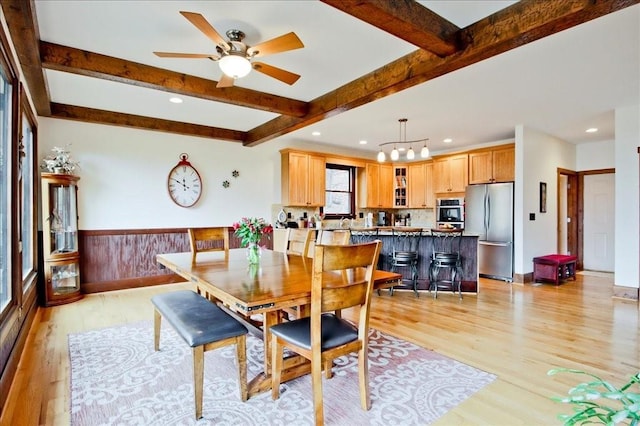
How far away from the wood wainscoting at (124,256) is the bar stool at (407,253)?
331 cm

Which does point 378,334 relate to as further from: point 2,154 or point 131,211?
point 131,211

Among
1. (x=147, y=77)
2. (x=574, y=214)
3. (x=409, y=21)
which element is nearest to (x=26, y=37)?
(x=147, y=77)

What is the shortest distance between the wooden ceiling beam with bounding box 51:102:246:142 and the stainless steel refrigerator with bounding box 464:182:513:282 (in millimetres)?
4323

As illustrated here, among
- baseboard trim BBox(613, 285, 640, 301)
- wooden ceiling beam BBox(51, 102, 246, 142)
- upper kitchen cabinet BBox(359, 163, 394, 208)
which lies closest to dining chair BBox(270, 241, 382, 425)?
wooden ceiling beam BBox(51, 102, 246, 142)

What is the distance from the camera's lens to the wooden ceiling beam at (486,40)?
2221 millimetres

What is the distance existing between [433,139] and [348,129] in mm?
1750

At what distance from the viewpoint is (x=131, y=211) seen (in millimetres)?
5316

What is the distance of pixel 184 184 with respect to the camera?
5789mm

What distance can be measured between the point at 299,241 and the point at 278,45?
1.80 meters

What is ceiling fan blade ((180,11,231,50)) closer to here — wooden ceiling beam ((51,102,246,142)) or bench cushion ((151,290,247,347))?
bench cushion ((151,290,247,347))

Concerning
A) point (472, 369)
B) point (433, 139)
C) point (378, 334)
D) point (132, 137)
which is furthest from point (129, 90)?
point (433, 139)

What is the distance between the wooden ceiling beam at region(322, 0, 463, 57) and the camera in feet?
6.92

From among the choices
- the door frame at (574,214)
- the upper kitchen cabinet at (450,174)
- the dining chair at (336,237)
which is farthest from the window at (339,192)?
the door frame at (574,214)

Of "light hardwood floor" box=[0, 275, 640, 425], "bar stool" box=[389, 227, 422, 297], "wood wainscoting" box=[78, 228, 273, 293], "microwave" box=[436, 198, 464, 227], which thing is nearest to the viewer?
"light hardwood floor" box=[0, 275, 640, 425]
